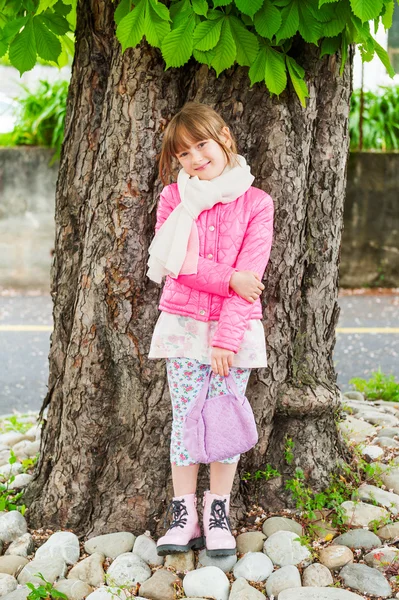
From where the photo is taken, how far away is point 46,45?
2.64 metres

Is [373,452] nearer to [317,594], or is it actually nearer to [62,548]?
[317,594]

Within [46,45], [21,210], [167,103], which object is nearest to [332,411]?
[167,103]

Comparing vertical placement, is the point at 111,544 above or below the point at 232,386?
below

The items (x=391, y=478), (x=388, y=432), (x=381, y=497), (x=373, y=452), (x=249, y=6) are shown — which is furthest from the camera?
(x=388, y=432)

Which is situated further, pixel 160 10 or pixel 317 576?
pixel 317 576

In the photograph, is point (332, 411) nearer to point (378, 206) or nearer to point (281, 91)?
point (281, 91)

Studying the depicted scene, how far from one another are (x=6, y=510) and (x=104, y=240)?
131cm

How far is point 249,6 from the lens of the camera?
2363mm

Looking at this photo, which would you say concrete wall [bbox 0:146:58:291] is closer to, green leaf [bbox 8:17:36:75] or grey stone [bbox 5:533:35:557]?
grey stone [bbox 5:533:35:557]

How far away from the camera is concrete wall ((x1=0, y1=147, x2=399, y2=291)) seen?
27.3 feet

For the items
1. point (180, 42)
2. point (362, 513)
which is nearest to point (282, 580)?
point (362, 513)

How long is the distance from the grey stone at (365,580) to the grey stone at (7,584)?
1.21m

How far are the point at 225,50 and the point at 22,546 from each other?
2.05 metres

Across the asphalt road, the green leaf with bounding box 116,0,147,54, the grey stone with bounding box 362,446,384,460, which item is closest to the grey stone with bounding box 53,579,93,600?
the grey stone with bounding box 362,446,384,460
